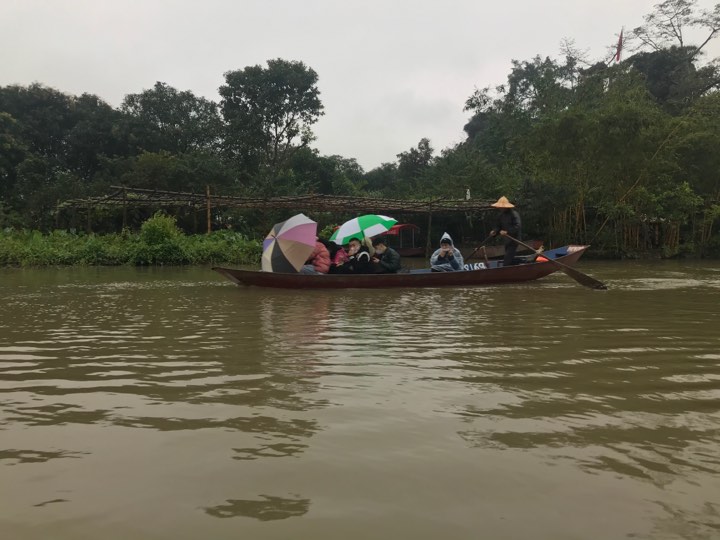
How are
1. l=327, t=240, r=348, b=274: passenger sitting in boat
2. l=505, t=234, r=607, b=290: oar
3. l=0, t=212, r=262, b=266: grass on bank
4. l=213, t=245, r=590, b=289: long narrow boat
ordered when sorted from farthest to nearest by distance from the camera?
l=0, t=212, r=262, b=266: grass on bank < l=327, t=240, r=348, b=274: passenger sitting in boat < l=213, t=245, r=590, b=289: long narrow boat < l=505, t=234, r=607, b=290: oar

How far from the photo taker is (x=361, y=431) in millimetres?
2664

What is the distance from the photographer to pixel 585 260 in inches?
768

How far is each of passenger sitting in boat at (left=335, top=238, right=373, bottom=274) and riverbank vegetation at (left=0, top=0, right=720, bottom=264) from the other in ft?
29.2

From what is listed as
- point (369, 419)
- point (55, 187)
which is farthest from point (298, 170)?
point (369, 419)

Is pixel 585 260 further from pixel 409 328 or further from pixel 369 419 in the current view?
pixel 369 419

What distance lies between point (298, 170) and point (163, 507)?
105 feet

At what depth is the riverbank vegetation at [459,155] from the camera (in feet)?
64.1

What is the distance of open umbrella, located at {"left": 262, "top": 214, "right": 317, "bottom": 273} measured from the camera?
31.6 feet

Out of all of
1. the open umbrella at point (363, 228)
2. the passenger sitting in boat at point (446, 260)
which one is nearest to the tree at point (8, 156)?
the open umbrella at point (363, 228)

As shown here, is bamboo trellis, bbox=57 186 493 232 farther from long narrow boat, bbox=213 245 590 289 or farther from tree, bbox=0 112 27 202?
tree, bbox=0 112 27 202

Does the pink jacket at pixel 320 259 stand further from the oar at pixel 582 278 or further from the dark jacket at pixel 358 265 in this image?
the oar at pixel 582 278

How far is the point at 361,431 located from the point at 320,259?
25.3 feet

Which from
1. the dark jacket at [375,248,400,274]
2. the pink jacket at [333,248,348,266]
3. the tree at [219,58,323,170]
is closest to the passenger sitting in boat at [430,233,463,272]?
the dark jacket at [375,248,400,274]

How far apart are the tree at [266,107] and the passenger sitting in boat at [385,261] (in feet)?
72.9
